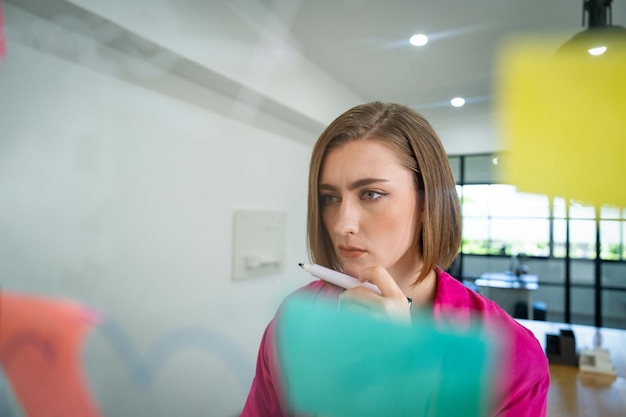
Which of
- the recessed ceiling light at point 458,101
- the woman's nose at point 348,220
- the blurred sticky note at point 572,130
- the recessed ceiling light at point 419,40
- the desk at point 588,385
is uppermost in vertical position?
the recessed ceiling light at point 419,40

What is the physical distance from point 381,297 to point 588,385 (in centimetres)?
32

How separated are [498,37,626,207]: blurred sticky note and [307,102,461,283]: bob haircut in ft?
0.18

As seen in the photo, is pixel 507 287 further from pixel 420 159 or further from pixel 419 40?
pixel 419 40

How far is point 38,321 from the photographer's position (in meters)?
0.53

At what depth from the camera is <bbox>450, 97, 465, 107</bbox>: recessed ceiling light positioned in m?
0.33

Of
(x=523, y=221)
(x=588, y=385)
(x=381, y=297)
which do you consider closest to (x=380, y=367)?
(x=381, y=297)

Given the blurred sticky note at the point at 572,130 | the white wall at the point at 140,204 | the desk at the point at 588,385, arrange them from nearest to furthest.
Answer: the blurred sticky note at the point at 572,130 < the desk at the point at 588,385 < the white wall at the point at 140,204

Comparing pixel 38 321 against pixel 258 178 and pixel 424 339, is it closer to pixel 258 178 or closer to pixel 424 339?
pixel 258 178

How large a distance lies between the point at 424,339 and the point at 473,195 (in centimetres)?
13

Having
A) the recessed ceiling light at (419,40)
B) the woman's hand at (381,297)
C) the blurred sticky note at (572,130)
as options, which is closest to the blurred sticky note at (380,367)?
the woman's hand at (381,297)

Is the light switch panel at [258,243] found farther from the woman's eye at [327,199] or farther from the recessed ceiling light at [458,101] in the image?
the recessed ceiling light at [458,101]

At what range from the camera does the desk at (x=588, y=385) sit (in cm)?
36

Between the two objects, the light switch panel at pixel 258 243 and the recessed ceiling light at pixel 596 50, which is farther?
the light switch panel at pixel 258 243

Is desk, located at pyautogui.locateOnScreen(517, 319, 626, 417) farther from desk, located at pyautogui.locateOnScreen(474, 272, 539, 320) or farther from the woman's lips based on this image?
the woman's lips
